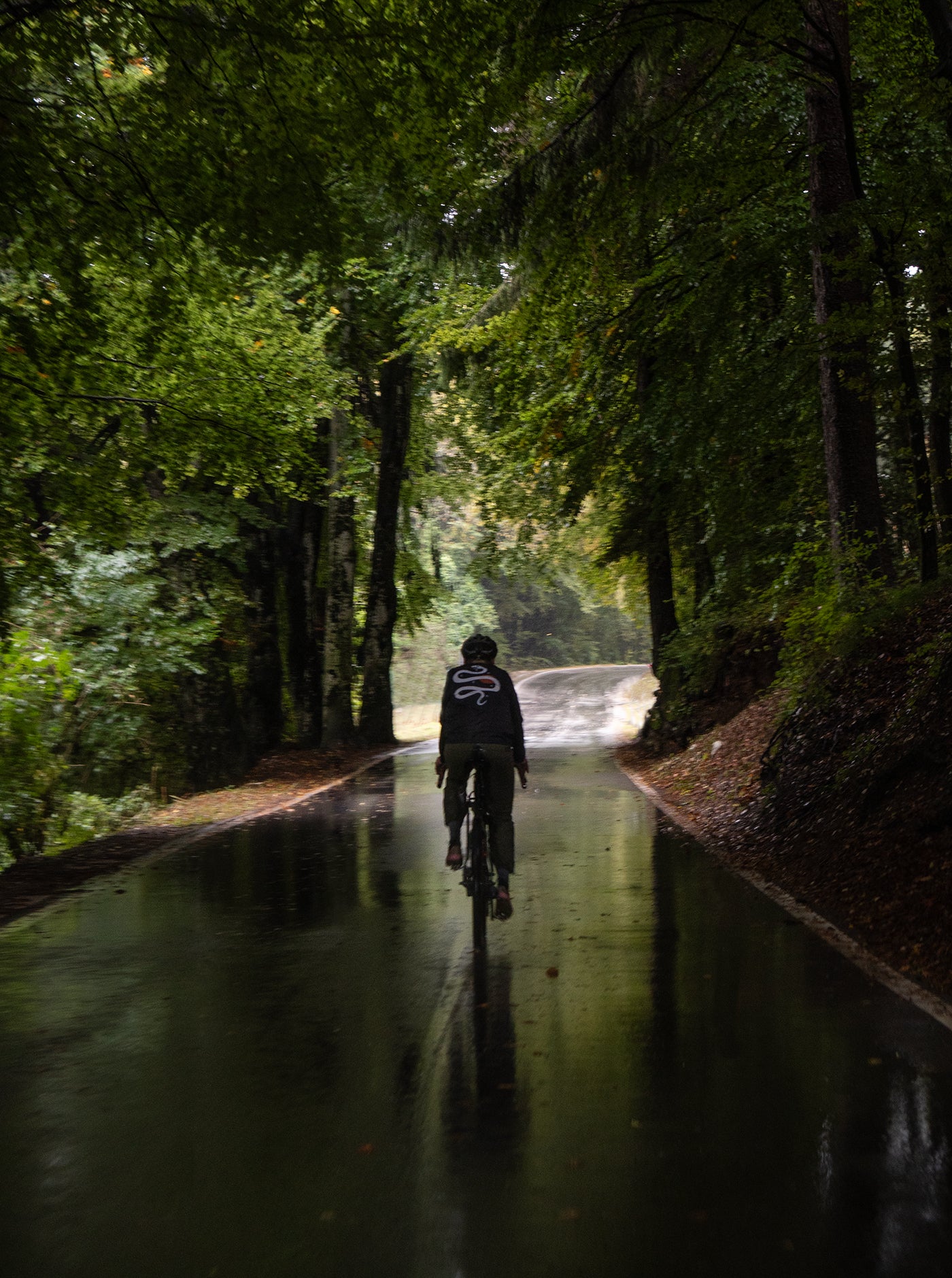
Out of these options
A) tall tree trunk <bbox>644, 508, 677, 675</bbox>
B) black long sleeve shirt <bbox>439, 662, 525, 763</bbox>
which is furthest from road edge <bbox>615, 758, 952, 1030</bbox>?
tall tree trunk <bbox>644, 508, 677, 675</bbox>

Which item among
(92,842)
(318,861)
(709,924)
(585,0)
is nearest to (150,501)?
(92,842)

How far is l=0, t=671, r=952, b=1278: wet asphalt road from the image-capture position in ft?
12.3

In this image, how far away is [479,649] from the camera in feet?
28.2

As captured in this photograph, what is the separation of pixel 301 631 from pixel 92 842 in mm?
14156

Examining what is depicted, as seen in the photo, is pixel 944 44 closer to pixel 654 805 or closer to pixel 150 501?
pixel 654 805

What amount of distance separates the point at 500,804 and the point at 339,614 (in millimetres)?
17595

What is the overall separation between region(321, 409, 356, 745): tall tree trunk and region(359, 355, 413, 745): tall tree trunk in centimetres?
200

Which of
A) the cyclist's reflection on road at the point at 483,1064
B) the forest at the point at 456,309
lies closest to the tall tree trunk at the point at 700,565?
the forest at the point at 456,309

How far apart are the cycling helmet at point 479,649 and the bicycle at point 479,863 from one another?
0.66 m

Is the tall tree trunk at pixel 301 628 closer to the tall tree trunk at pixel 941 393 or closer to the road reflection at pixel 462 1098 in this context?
the tall tree trunk at pixel 941 393

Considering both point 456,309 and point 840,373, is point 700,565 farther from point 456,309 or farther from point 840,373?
point 840,373

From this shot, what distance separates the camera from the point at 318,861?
12023mm

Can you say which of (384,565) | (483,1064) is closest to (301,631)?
(384,565)

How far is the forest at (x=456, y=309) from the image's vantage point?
443 inches
